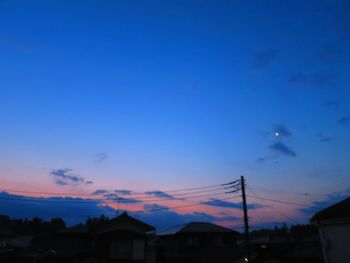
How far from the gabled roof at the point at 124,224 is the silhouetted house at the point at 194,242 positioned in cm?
762

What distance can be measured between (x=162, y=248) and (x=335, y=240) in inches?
1044

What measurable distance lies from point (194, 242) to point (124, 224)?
38.9 ft

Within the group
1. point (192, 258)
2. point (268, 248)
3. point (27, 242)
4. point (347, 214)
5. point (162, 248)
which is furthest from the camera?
point (27, 242)

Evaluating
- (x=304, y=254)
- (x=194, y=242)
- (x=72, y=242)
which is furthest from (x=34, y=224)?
(x=304, y=254)

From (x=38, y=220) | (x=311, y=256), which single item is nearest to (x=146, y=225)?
(x=311, y=256)

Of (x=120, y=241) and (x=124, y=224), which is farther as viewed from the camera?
(x=124, y=224)

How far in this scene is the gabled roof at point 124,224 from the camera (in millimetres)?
35438

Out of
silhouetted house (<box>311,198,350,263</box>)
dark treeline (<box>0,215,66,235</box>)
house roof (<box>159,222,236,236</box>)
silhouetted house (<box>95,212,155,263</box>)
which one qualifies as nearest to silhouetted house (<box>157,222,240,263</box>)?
house roof (<box>159,222,236,236</box>)

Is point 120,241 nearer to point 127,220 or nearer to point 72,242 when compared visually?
point 127,220

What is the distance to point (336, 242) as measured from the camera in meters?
20.5

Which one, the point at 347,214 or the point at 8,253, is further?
the point at 8,253

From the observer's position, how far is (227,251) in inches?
1449

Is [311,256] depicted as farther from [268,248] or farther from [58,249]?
[58,249]

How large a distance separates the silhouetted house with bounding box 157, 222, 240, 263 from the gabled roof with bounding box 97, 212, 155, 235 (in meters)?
7.62
